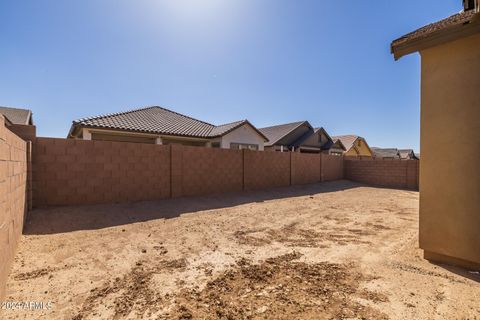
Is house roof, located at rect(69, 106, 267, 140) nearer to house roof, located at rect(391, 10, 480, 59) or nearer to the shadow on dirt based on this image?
the shadow on dirt

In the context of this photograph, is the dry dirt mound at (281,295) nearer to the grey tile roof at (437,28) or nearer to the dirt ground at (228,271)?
the dirt ground at (228,271)

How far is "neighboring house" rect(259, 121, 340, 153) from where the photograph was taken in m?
24.0

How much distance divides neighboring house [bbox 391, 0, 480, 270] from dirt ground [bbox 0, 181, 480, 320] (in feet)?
1.42

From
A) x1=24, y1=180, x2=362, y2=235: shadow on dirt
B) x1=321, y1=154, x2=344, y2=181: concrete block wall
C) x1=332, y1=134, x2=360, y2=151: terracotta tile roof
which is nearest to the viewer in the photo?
x1=24, y1=180, x2=362, y2=235: shadow on dirt

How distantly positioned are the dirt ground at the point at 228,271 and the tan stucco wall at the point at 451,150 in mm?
508

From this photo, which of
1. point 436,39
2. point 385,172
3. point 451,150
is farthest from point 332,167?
point 436,39

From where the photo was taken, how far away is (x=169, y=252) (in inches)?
164

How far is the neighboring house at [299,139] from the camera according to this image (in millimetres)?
23969

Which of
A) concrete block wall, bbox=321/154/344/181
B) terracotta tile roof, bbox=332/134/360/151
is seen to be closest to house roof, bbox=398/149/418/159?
terracotta tile roof, bbox=332/134/360/151

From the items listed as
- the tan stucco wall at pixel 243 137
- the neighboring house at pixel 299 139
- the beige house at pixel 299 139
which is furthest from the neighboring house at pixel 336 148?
the tan stucco wall at pixel 243 137

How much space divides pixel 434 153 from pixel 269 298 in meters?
3.35

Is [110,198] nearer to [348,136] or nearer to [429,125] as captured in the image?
[429,125]

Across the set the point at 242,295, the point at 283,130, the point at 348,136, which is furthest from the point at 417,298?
the point at 348,136

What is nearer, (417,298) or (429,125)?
(417,298)
